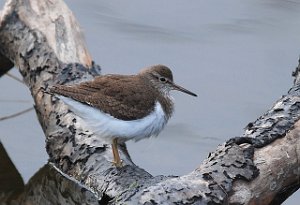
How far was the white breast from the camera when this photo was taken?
21.2 ft

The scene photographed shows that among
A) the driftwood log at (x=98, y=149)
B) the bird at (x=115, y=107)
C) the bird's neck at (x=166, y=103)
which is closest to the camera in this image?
the driftwood log at (x=98, y=149)

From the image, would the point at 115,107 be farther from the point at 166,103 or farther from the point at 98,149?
the point at 166,103

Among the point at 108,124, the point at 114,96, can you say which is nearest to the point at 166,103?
the point at 114,96

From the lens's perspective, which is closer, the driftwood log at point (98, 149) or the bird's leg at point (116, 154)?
the driftwood log at point (98, 149)

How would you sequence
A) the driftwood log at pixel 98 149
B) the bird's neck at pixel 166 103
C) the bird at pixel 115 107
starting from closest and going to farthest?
the driftwood log at pixel 98 149 → the bird at pixel 115 107 → the bird's neck at pixel 166 103

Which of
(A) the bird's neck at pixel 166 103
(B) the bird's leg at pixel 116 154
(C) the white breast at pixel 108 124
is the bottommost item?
(B) the bird's leg at pixel 116 154

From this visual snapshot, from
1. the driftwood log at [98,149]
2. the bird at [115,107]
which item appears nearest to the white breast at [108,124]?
the bird at [115,107]

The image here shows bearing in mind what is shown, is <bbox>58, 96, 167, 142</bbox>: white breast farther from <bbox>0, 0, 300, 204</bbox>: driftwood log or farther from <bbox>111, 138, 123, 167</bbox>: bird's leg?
<bbox>0, 0, 300, 204</bbox>: driftwood log

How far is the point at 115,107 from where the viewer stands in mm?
6500

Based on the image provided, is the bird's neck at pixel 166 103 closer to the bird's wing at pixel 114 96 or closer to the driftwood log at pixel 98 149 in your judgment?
the bird's wing at pixel 114 96

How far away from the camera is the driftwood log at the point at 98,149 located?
5.67m

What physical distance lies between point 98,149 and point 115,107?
1.33 ft

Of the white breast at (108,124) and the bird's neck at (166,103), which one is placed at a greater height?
the bird's neck at (166,103)

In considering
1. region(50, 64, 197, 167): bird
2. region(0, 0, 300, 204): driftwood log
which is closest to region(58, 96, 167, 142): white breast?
region(50, 64, 197, 167): bird
